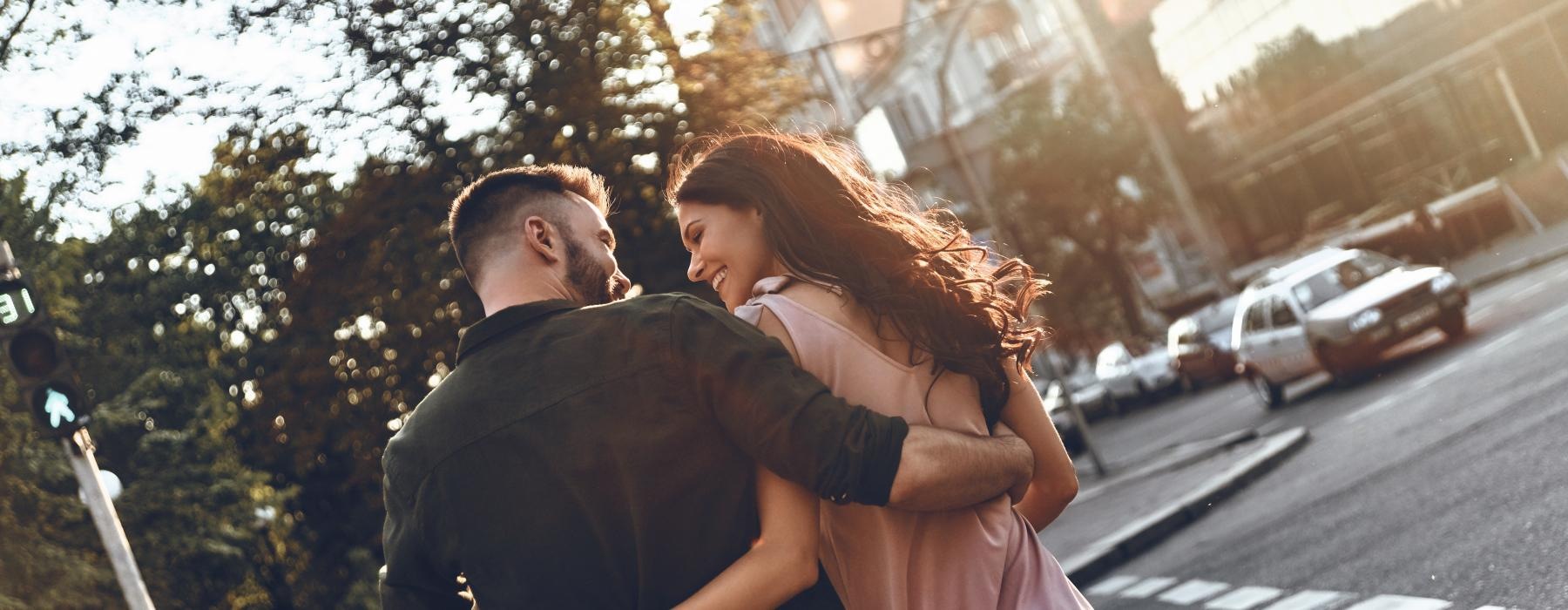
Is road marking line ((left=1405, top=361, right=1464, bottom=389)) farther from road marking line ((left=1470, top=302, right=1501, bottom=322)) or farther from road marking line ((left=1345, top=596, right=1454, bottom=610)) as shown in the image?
road marking line ((left=1345, top=596, right=1454, bottom=610))

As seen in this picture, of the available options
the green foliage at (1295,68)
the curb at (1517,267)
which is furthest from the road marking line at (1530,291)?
the green foliage at (1295,68)

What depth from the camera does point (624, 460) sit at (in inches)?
101

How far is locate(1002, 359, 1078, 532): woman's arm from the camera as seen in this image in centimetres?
300

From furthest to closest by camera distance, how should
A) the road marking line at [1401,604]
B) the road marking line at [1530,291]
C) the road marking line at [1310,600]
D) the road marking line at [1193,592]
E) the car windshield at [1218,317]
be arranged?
the car windshield at [1218,317]
the road marking line at [1530,291]
the road marking line at [1193,592]
the road marking line at [1310,600]
the road marking line at [1401,604]

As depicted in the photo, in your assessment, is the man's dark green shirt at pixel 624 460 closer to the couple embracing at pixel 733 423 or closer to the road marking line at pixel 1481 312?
the couple embracing at pixel 733 423

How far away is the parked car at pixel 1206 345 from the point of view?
3092cm

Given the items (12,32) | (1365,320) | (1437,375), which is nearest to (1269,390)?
(1365,320)

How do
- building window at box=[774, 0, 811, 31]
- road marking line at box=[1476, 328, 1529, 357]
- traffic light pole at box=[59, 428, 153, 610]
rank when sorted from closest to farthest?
traffic light pole at box=[59, 428, 153, 610] < road marking line at box=[1476, 328, 1529, 357] < building window at box=[774, 0, 811, 31]

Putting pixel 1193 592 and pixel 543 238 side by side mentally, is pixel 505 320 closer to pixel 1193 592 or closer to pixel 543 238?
pixel 543 238

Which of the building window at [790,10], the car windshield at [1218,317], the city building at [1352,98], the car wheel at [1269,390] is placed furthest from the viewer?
the building window at [790,10]

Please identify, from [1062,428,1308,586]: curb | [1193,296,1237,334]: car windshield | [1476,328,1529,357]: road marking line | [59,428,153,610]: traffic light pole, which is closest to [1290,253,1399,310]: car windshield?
[1476,328,1529,357]: road marking line

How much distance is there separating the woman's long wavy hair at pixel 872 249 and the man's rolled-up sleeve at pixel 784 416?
33 centimetres

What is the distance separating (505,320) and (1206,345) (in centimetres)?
3031

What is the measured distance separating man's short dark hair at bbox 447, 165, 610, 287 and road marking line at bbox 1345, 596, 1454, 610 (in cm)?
480
